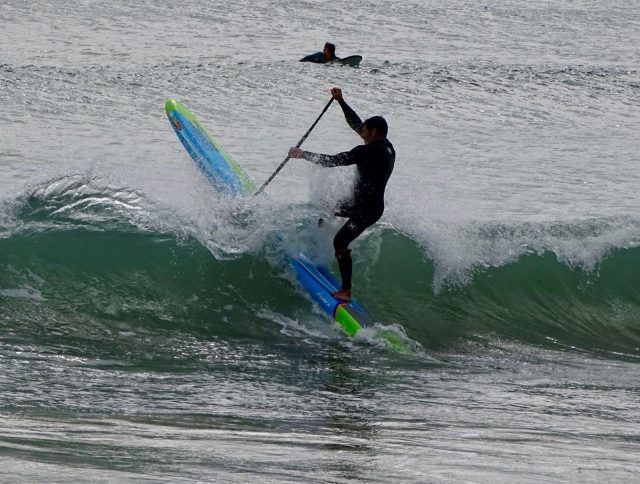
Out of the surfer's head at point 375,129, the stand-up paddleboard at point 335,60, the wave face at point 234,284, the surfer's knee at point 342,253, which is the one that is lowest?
the wave face at point 234,284

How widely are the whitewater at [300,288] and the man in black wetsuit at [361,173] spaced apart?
564 millimetres

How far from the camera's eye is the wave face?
8.65 metres

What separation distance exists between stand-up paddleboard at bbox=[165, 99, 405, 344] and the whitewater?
0.13 meters

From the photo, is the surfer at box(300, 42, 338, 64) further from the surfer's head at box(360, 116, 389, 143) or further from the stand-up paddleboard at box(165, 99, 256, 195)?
the surfer's head at box(360, 116, 389, 143)

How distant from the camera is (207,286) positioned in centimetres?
934

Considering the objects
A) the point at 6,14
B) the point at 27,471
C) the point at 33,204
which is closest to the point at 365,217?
the point at 33,204

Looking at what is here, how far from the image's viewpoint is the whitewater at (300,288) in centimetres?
532

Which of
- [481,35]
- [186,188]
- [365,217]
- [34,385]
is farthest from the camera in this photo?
[481,35]

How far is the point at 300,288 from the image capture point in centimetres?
911

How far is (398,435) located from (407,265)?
464 cm

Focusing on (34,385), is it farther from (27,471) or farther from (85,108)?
(85,108)

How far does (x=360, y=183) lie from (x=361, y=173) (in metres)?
0.10

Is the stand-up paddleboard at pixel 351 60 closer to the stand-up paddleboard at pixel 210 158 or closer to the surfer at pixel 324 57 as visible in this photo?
the surfer at pixel 324 57

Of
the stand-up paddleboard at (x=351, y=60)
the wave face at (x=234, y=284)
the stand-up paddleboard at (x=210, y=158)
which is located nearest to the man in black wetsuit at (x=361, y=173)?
the wave face at (x=234, y=284)
